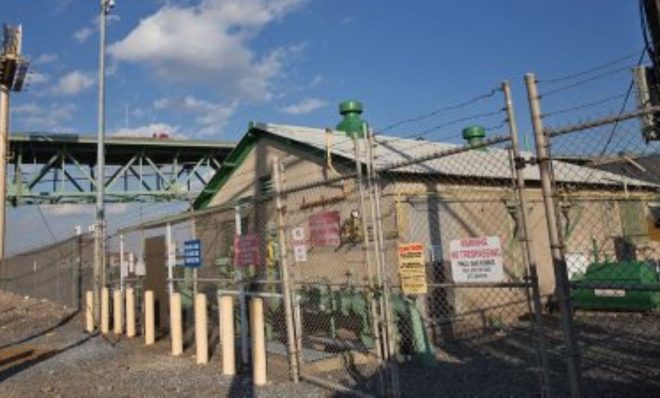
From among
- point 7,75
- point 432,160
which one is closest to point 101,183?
point 432,160

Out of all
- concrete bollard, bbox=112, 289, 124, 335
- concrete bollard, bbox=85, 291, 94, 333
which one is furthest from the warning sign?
concrete bollard, bbox=85, 291, 94, 333

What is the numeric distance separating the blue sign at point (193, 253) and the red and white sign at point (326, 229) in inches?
162

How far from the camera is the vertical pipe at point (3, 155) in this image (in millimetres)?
30844

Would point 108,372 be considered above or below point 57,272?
below

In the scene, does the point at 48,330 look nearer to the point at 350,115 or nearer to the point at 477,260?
the point at 350,115

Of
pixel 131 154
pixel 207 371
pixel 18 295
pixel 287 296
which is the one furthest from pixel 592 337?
pixel 131 154

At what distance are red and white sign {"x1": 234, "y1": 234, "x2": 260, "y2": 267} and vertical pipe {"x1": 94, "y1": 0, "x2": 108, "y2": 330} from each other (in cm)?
792

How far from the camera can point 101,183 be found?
18375 millimetres

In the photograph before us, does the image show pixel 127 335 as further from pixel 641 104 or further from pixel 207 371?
pixel 641 104

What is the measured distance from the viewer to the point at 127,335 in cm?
1482

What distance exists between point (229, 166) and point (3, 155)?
18.0 m

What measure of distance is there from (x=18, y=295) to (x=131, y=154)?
9189 millimetres

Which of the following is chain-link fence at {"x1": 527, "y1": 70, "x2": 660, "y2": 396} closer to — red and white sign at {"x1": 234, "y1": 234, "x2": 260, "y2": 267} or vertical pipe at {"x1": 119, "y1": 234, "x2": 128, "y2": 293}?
red and white sign at {"x1": 234, "y1": 234, "x2": 260, "y2": 267}

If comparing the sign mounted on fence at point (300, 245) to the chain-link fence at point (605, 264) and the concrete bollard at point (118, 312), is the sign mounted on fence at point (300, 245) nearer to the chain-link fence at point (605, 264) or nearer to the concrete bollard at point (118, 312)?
the chain-link fence at point (605, 264)
